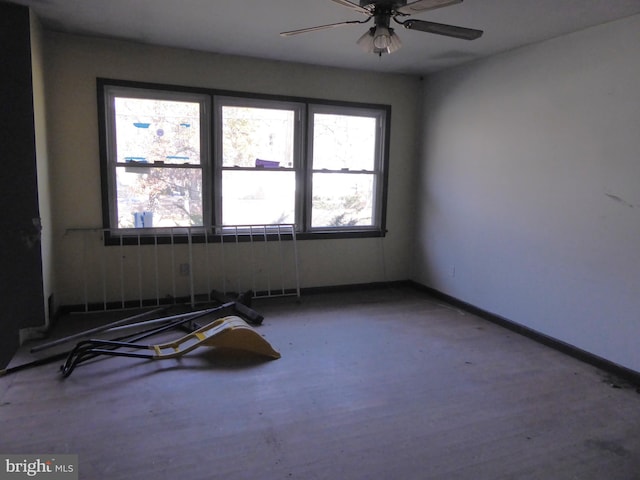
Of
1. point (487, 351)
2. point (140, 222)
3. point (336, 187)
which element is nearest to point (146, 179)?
point (140, 222)

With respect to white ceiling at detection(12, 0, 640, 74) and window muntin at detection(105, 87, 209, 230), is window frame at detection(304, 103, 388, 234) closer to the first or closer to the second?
white ceiling at detection(12, 0, 640, 74)

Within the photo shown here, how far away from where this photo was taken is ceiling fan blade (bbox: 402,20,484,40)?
245cm

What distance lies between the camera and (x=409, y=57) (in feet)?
14.1

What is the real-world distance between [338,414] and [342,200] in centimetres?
298

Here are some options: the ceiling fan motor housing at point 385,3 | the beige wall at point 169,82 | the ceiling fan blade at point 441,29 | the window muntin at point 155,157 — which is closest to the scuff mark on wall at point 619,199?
the ceiling fan blade at point 441,29

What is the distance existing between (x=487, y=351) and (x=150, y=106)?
12.5ft

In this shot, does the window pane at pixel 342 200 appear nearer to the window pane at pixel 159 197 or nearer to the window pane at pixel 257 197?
the window pane at pixel 257 197

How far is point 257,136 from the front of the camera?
15.2 ft

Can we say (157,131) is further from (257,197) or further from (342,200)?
(342,200)

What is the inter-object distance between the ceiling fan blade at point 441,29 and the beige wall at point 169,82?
2.35 m

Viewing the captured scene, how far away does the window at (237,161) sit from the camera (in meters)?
4.18

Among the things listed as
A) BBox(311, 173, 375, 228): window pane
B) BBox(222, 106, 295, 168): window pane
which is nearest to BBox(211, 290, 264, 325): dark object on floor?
BBox(311, 173, 375, 228): window pane

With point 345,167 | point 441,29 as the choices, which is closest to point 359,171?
point 345,167

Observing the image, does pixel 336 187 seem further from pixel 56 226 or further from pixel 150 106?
pixel 56 226
